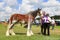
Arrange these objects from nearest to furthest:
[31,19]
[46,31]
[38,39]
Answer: [38,39], [31,19], [46,31]

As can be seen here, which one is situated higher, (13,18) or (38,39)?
(13,18)

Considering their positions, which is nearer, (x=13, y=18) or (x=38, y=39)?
(x=38, y=39)

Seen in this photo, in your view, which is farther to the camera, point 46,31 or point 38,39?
point 46,31

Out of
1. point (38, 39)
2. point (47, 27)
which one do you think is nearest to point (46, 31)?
point (47, 27)

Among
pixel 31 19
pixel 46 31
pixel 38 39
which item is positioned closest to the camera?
pixel 38 39

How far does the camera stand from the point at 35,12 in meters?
18.8

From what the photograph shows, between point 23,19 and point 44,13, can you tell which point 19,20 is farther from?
point 44,13

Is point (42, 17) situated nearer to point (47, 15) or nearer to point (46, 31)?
point (47, 15)

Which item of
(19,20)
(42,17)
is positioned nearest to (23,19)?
(19,20)

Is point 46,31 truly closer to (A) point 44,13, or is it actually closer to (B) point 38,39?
(A) point 44,13

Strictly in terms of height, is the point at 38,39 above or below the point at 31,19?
below

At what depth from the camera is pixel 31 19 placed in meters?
18.2

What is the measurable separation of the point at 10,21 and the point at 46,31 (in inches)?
161

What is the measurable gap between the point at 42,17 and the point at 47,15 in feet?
1.56
